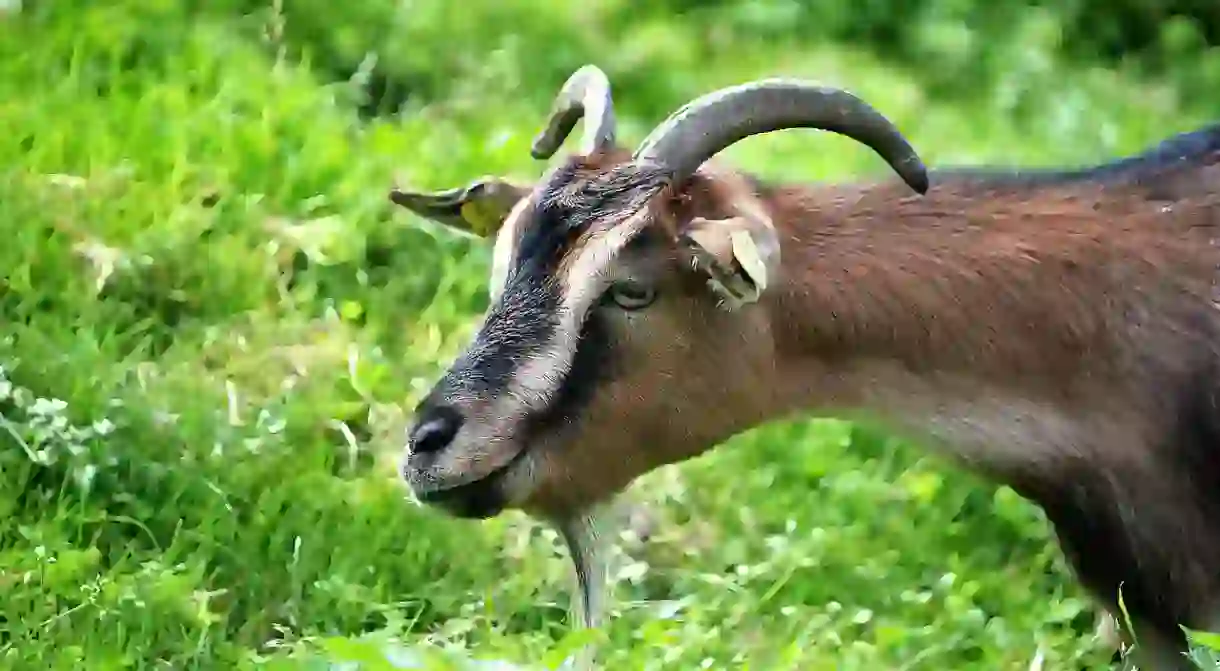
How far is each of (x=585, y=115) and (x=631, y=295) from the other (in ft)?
2.19

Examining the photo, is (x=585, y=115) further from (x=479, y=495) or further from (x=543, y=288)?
(x=479, y=495)

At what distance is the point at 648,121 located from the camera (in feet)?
23.4

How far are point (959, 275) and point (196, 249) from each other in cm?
258

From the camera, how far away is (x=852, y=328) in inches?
162

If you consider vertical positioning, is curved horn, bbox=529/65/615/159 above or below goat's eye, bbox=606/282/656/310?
above

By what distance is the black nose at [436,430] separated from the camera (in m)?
3.88

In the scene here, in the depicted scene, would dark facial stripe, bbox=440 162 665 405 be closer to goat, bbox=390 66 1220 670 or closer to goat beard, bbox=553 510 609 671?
goat, bbox=390 66 1220 670

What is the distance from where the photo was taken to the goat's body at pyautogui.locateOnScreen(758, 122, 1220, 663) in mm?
4145

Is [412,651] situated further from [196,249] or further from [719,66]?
[719,66]

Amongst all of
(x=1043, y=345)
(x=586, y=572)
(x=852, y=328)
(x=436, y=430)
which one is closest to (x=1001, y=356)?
(x=1043, y=345)

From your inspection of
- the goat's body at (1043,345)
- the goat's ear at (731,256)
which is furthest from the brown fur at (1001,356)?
the goat's ear at (731,256)

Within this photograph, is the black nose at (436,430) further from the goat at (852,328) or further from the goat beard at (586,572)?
the goat beard at (586,572)

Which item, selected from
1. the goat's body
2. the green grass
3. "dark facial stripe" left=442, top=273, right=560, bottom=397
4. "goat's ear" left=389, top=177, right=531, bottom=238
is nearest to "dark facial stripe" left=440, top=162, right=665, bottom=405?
"dark facial stripe" left=442, top=273, right=560, bottom=397

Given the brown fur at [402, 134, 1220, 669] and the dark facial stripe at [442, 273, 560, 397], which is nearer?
the dark facial stripe at [442, 273, 560, 397]
